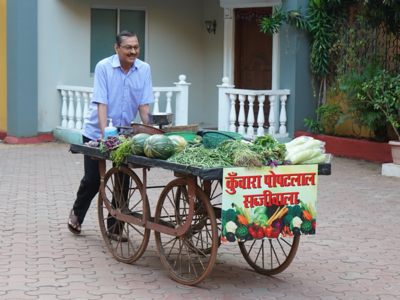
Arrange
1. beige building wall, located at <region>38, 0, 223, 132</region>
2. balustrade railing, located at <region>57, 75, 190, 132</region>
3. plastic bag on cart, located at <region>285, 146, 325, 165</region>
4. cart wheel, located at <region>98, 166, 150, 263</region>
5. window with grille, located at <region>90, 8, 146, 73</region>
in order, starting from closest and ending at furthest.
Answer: plastic bag on cart, located at <region>285, 146, 325, 165</region>
cart wheel, located at <region>98, 166, 150, 263</region>
balustrade railing, located at <region>57, 75, 190, 132</region>
beige building wall, located at <region>38, 0, 223, 132</region>
window with grille, located at <region>90, 8, 146, 73</region>

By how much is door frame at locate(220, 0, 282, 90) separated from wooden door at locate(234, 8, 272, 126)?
176 millimetres

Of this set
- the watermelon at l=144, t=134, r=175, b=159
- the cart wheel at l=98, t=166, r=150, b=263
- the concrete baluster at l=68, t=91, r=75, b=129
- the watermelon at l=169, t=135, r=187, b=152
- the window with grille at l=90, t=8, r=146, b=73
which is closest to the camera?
the watermelon at l=144, t=134, r=175, b=159

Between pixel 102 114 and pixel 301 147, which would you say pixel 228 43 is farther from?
pixel 301 147

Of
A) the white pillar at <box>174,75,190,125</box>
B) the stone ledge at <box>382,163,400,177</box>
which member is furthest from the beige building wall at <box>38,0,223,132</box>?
the stone ledge at <box>382,163,400,177</box>

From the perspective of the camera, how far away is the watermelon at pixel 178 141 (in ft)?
16.7

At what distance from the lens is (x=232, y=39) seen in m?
14.0

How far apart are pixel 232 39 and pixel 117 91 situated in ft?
27.2

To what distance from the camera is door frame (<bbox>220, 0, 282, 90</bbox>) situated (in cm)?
1291

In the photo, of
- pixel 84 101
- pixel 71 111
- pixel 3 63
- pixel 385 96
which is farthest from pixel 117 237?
pixel 3 63

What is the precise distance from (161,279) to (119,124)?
1.63m

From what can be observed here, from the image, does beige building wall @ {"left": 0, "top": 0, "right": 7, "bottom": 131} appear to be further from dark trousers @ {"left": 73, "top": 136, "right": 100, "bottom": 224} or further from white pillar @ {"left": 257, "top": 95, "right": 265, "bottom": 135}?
dark trousers @ {"left": 73, "top": 136, "right": 100, "bottom": 224}

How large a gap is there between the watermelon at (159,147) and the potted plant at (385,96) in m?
6.03

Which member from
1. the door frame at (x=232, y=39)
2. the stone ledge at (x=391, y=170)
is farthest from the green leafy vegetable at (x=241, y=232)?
the door frame at (x=232, y=39)

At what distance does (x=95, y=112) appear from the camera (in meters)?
6.16
